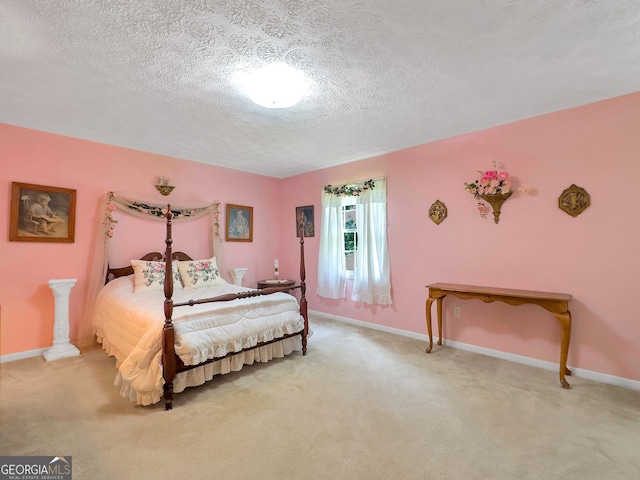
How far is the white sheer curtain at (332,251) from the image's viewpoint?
4785 millimetres

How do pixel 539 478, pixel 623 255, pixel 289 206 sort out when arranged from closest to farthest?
pixel 539 478
pixel 623 255
pixel 289 206

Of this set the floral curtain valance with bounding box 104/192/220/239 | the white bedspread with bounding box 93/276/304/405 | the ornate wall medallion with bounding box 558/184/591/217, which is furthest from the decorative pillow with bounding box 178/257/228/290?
the ornate wall medallion with bounding box 558/184/591/217

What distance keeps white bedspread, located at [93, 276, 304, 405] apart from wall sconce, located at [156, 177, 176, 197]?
1330mm

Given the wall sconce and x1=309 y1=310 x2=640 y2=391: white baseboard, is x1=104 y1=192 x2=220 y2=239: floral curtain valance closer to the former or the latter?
the wall sconce

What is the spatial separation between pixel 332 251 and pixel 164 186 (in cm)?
266

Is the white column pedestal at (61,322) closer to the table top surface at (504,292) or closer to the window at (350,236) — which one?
the window at (350,236)

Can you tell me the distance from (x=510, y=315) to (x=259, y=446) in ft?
9.25

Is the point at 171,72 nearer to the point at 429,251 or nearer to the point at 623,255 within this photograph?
the point at 429,251

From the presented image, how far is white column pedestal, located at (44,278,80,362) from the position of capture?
10.8 feet

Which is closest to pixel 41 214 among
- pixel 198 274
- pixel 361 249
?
pixel 198 274

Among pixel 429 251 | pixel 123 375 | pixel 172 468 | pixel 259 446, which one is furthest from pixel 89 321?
pixel 429 251

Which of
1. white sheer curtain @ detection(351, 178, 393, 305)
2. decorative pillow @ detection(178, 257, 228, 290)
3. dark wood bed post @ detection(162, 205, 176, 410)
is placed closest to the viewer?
dark wood bed post @ detection(162, 205, 176, 410)

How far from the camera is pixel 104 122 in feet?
10.3

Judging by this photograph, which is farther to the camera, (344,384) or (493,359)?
(493,359)
